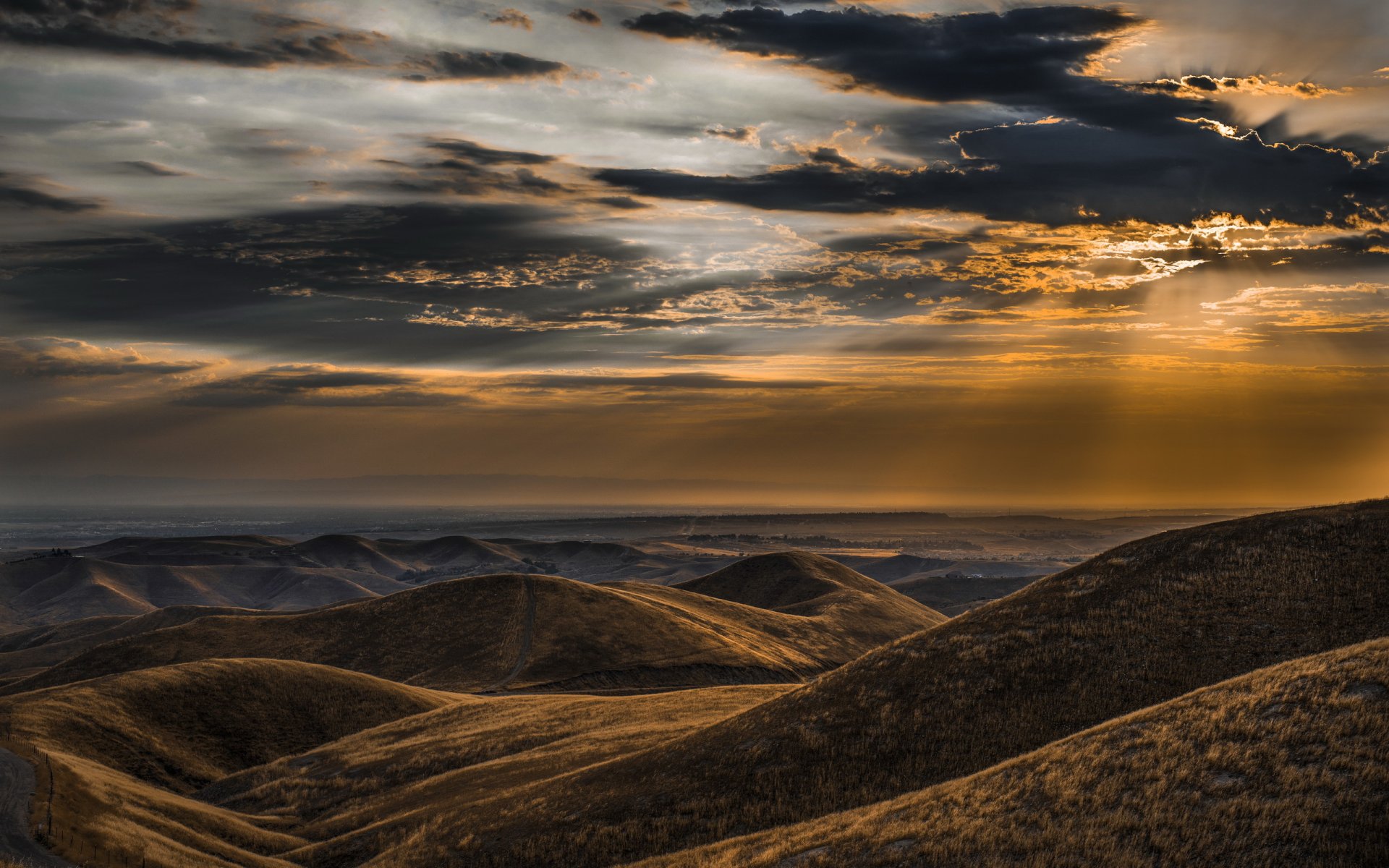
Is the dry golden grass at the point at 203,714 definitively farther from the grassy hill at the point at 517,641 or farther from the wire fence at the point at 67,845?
the wire fence at the point at 67,845

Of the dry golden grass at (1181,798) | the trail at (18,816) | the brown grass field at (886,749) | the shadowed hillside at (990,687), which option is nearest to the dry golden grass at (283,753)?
the brown grass field at (886,749)

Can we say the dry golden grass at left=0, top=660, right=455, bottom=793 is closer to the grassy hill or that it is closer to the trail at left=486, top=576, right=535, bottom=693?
the trail at left=486, top=576, right=535, bottom=693

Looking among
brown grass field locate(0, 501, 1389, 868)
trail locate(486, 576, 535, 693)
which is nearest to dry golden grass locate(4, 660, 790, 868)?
brown grass field locate(0, 501, 1389, 868)

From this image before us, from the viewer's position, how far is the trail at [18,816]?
3342cm

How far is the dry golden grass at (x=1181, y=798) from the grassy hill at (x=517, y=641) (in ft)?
328

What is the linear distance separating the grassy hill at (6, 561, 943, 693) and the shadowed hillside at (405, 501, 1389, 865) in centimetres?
8226

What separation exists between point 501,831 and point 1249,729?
31691 mm

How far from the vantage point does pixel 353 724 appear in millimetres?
95938

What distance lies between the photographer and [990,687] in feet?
150

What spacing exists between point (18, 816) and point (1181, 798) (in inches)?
1725

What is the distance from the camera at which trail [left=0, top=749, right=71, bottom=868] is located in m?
33.4

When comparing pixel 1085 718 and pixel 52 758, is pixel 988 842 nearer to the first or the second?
pixel 1085 718

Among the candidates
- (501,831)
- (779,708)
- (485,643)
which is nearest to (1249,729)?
(779,708)

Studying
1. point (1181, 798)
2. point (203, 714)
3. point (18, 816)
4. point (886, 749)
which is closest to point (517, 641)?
point (203, 714)
